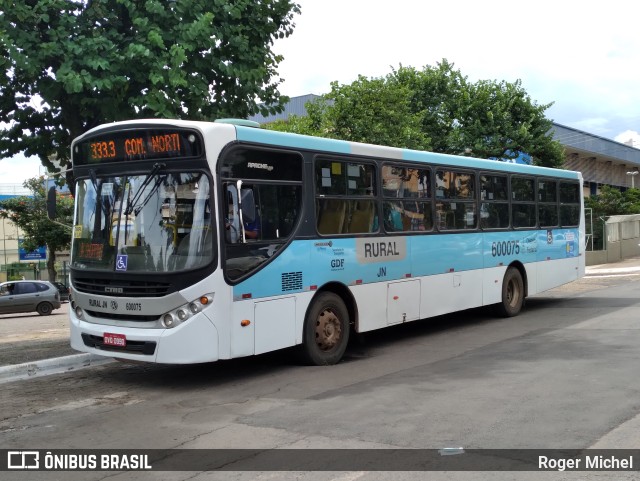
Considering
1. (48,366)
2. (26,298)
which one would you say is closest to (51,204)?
(48,366)

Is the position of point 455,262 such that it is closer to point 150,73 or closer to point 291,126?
point 150,73

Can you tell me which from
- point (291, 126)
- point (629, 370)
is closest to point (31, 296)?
point (291, 126)

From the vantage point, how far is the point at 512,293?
564 inches

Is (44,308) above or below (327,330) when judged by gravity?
below

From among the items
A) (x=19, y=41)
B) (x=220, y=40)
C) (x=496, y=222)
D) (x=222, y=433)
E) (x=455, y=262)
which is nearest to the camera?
(x=222, y=433)

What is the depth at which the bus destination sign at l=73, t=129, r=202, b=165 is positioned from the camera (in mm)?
7742

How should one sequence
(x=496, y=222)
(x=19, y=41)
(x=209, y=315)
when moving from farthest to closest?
(x=496, y=222), (x=19, y=41), (x=209, y=315)

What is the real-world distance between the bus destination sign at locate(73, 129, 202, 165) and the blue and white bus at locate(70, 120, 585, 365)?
0.06 ft

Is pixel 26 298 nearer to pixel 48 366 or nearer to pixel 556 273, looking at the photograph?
pixel 48 366

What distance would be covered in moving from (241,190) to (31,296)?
2232 cm

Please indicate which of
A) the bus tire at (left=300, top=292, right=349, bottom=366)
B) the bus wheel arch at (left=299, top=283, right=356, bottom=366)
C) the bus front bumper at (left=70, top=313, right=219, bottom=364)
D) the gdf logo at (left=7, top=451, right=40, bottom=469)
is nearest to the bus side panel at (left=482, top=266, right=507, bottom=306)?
the bus wheel arch at (left=299, top=283, right=356, bottom=366)

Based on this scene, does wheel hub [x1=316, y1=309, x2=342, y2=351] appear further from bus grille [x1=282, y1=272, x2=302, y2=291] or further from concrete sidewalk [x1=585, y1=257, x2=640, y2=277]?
concrete sidewalk [x1=585, y1=257, x2=640, y2=277]

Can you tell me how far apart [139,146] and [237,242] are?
5.71 feet

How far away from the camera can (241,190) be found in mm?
7980
